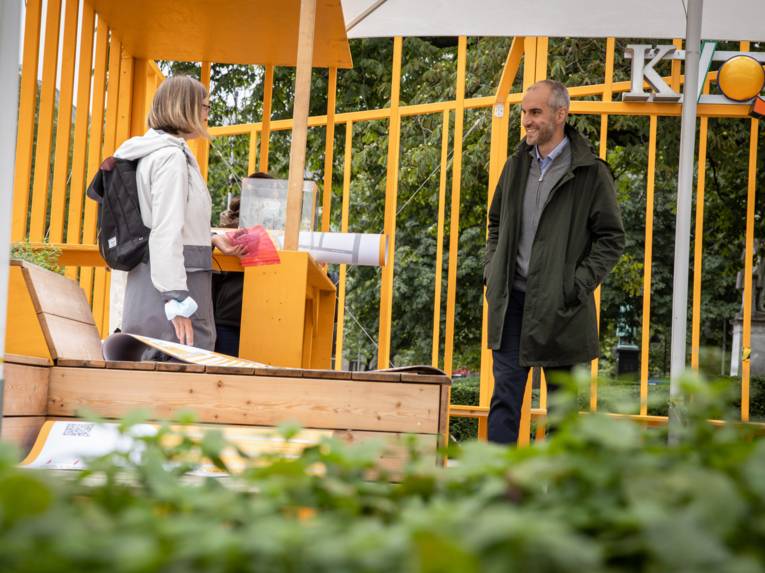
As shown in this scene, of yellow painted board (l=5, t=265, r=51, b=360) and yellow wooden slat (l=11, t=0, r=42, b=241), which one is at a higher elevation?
yellow wooden slat (l=11, t=0, r=42, b=241)

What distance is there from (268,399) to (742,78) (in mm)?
3483

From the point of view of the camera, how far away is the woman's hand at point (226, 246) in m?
3.25

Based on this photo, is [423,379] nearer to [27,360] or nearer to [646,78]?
[27,360]

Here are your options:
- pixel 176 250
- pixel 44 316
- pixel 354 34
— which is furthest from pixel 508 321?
pixel 354 34

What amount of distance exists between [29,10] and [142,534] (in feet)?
14.6

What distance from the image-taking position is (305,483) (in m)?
0.73

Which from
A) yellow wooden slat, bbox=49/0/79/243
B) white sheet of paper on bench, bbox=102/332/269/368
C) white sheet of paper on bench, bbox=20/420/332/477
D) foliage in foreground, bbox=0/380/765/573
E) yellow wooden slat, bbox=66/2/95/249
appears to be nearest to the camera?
foliage in foreground, bbox=0/380/765/573

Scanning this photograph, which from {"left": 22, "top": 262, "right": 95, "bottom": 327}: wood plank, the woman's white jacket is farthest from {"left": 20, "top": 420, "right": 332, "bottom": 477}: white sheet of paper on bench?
the woman's white jacket

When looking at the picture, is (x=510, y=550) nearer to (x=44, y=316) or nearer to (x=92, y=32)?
(x=44, y=316)

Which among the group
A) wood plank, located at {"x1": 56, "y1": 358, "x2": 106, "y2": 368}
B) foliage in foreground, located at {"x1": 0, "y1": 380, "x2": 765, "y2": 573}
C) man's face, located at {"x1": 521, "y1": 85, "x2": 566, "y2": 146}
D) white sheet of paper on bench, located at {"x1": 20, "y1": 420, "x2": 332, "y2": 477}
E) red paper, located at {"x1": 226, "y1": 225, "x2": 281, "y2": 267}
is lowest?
white sheet of paper on bench, located at {"x1": 20, "y1": 420, "x2": 332, "y2": 477}

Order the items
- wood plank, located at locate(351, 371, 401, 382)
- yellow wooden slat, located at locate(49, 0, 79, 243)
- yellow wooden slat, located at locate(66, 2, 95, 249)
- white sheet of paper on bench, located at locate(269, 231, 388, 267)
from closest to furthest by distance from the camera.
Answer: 1. wood plank, located at locate(351, 371, 401, 382)
2. white sheet of paper on bench, located at locate(269, 231, 388, 267)
3. yellow wooden slat, located at locate(49, 0, 79, 243)
4. yellow wooden slat, located at locate(66, 2, 95, 249)

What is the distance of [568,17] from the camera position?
4500 mm

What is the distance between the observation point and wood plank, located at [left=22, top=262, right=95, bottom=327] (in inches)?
102

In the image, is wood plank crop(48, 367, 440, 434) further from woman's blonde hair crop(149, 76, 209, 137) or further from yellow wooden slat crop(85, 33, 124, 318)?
yellow wooden slat crop(85, 33, 124, 318)
